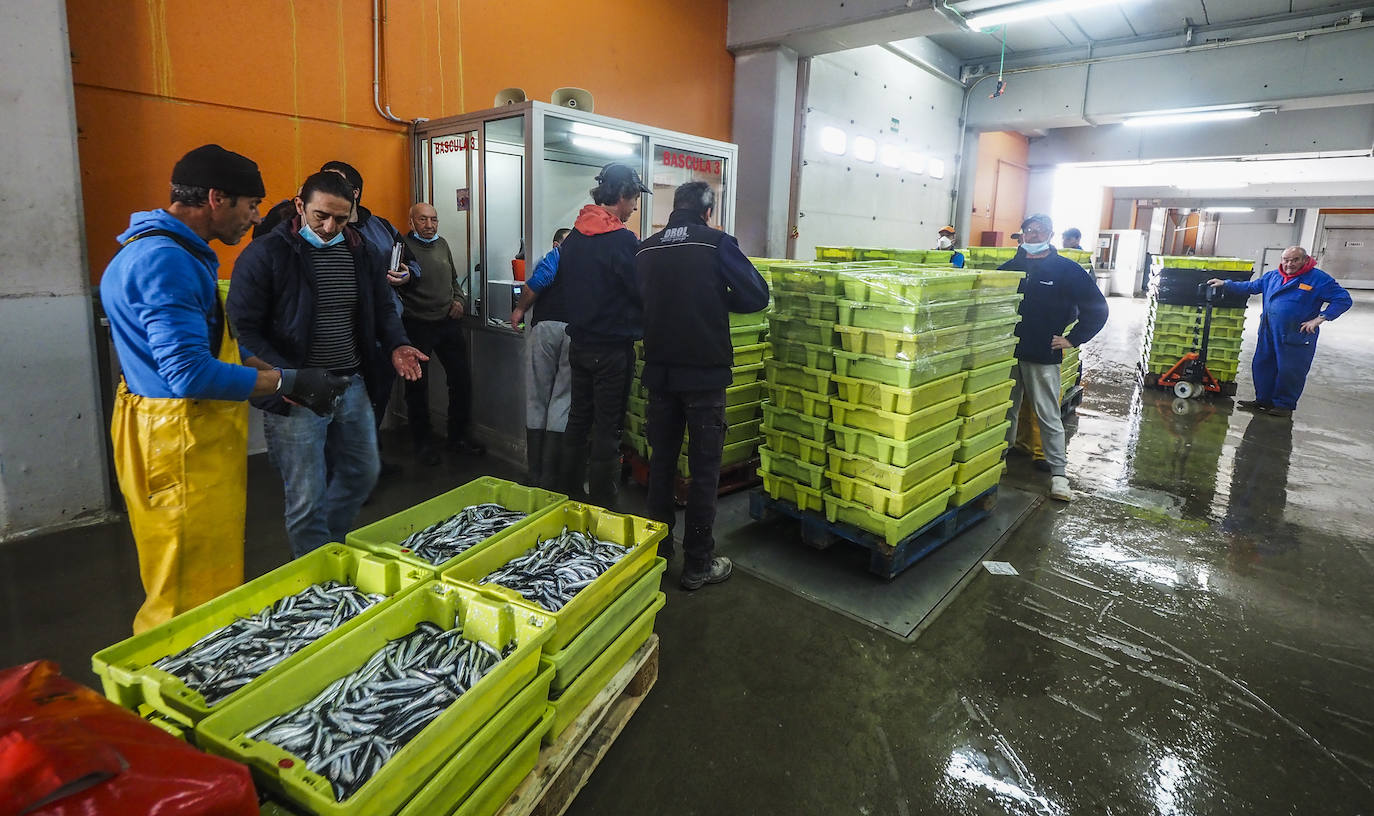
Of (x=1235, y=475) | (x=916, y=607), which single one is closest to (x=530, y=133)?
(x=916, y=607)

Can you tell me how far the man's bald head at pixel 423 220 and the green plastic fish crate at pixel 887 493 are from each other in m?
3.43

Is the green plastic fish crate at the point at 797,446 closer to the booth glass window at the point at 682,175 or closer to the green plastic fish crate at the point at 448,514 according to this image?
the green plastic fish crate at the point at 448,514

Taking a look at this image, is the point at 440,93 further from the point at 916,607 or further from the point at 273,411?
the point at 916,607

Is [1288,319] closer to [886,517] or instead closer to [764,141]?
[764,141]

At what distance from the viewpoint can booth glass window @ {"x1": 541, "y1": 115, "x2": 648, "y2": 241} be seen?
5.89m

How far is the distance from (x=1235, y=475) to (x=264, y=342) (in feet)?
23.0

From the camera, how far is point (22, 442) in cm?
379

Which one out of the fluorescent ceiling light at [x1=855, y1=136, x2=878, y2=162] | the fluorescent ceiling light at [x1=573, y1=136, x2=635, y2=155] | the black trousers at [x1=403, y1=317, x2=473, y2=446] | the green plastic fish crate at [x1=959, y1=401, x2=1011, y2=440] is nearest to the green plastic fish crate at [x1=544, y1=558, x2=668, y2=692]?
the green plastic fish crate at [x1=959, y1=401, x2=1011, y2=440]

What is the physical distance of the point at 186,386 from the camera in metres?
2.21

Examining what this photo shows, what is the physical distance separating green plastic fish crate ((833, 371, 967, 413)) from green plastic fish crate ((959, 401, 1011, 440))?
0.95ft

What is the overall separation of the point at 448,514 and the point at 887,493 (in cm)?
217

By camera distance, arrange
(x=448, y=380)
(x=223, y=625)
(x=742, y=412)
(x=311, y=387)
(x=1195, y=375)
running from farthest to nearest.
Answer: (x=1195, y=375) → (x=448, y=380) → (x=742, y=412) → (x=311, y=387) → (x=223, y=625)

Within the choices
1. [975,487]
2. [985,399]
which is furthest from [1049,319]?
[975,487]

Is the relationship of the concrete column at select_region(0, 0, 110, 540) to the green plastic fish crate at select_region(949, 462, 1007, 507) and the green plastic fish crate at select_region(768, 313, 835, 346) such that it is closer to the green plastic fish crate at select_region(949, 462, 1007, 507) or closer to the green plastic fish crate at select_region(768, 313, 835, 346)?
the green plastic fish crate at select_region(768, 313, 835, 346)
